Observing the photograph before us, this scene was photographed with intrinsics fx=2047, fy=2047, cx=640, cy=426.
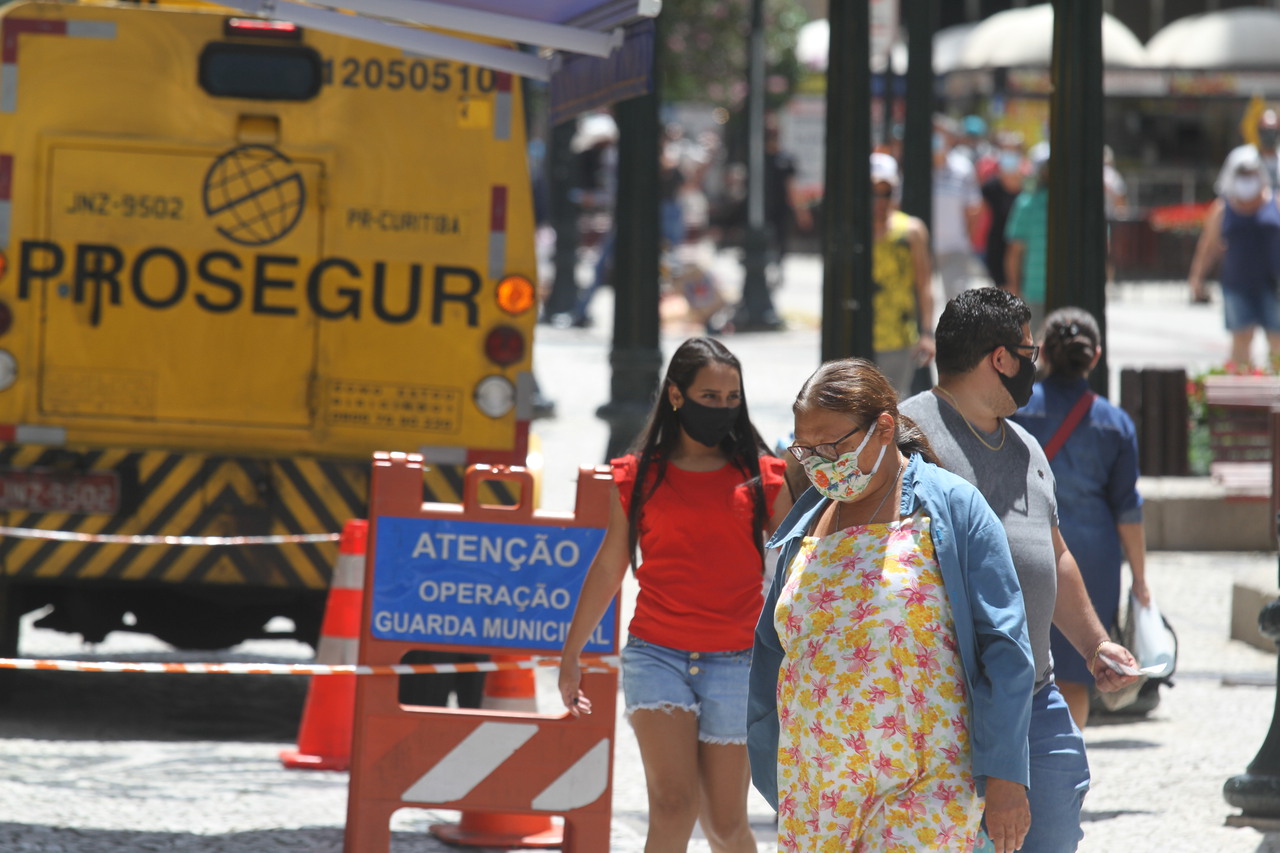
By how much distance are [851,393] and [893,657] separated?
1.69ft

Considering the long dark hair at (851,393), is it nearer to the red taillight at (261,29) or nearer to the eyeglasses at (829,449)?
the eyeglasses at (829,449)

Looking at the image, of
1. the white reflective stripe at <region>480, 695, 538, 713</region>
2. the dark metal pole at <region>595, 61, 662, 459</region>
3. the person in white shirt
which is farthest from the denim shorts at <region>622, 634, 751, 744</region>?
the person in white shirt

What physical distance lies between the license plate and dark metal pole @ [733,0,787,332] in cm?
1431

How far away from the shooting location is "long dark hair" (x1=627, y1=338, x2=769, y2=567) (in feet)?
17.2

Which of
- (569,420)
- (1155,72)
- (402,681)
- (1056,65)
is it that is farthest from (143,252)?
(1155,72)

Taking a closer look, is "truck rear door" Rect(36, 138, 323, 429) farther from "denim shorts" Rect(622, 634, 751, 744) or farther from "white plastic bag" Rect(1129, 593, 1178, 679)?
"white plastic bag" Rect(1129, 593, 1178, 679)

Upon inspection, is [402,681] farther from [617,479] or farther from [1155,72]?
[1155,72]

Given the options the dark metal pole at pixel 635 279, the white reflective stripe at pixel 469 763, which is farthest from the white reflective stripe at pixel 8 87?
the white reflective stripe at pixel 469 763

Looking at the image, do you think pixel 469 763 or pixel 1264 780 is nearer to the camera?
pixel 469 763

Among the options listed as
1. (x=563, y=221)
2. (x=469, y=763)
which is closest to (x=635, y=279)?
(x=469, y=763)

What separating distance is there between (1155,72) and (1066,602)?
3397 centimetres

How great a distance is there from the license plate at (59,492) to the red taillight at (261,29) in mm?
1741

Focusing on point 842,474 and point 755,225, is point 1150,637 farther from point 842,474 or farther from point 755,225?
point 755,225

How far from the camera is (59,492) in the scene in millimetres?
7617
